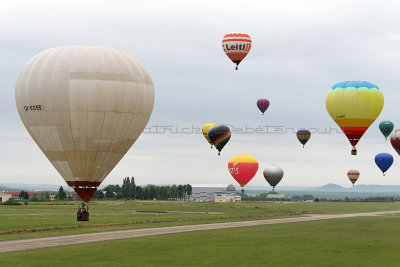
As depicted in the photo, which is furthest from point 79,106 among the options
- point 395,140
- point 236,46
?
point 395,140

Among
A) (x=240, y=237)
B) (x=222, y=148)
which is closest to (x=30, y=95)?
(x=240, y=237)

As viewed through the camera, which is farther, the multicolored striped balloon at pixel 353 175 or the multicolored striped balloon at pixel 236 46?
the multicolored striped balloon at pixel 353 175

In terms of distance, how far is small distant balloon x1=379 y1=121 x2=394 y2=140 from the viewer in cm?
11419

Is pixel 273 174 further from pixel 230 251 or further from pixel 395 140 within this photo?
pixel 230 251

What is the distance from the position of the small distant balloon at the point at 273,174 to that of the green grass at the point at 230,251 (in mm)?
76700

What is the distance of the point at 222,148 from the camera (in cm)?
12556

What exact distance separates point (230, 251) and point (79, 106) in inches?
685

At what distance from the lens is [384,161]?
132 metres

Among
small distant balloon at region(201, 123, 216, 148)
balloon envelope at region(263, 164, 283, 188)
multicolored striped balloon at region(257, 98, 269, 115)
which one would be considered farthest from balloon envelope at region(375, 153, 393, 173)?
small distant balloon at region(201, 123, 216, 148)

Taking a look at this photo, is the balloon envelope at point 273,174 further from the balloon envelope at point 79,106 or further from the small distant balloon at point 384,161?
the balloon envelope at point 79,106

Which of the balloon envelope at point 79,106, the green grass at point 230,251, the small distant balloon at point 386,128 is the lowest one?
the green grass at point 230,251

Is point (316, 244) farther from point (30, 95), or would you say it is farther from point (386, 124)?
point (386, 124)

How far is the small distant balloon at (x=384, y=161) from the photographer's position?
5191 inches

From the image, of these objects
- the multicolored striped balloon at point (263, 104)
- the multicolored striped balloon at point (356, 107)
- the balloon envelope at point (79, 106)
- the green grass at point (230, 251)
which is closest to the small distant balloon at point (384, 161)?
the multicolored striped balloon at point (263, 104)
